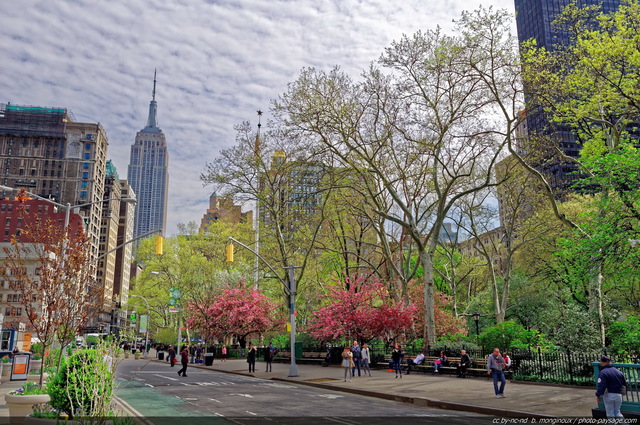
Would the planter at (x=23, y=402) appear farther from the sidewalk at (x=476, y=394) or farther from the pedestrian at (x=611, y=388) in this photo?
the pedestrian at (x=611, y=388)

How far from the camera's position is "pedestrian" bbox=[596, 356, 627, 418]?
35.2 ft

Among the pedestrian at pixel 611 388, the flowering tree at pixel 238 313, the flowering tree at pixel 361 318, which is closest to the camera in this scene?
the pedestrian at pixel 611 388

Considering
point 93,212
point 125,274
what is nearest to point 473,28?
point 93,212

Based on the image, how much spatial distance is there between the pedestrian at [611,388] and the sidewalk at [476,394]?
221 centimetres

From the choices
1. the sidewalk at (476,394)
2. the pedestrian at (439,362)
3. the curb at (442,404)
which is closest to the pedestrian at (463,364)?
the sidewalk at (476,394)

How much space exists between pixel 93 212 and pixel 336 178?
406 feet

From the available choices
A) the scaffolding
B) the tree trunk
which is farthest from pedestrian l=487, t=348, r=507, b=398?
the scaffolding

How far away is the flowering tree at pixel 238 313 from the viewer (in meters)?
51.5

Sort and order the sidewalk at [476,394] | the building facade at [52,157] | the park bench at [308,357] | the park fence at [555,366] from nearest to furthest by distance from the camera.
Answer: the sidewalk at [476,394]
the park fence at [555,366]
the park bench at [308,357]
the building facade at [52,157]

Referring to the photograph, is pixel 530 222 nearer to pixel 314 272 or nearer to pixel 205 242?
pixel 314 272

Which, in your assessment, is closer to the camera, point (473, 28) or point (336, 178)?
point (473, 28)

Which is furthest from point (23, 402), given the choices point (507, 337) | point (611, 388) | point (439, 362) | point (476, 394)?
point (507, 337)

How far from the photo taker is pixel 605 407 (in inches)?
437

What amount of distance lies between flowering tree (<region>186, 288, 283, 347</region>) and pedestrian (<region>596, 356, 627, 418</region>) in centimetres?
4264
